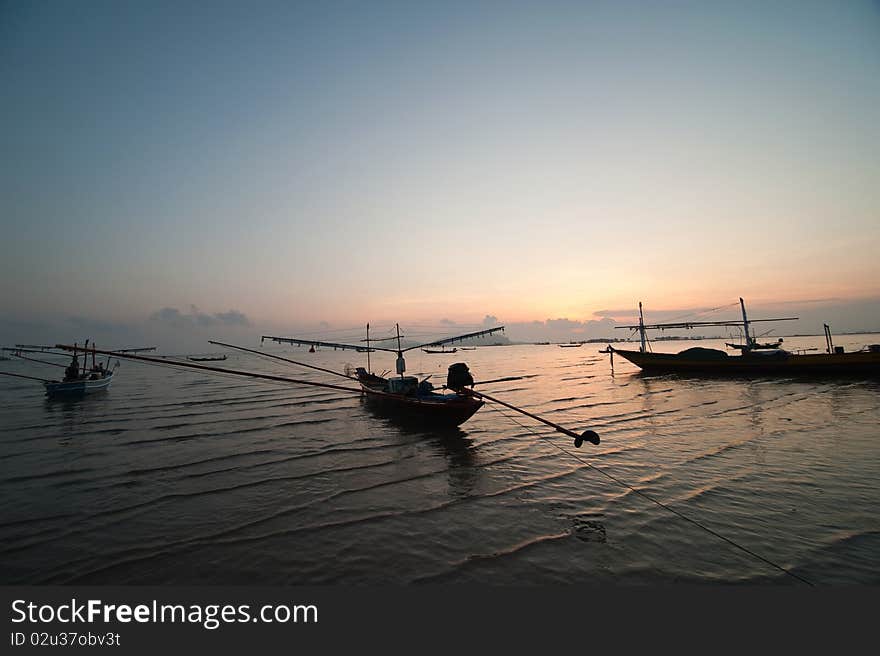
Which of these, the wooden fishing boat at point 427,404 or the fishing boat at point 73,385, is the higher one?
the fishing boat at point 73,385

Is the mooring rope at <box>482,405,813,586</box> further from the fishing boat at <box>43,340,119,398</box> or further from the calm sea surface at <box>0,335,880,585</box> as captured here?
the fishing boat at <box>43,340,119,398</box>

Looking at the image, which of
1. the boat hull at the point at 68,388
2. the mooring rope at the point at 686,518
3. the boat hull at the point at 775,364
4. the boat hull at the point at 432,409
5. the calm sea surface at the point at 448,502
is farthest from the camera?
the boat hull at the point at 775,364

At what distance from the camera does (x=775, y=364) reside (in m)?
40.0

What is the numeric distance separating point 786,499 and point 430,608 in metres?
10.2

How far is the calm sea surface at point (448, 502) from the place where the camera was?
681cm

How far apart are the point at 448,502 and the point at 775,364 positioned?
48663mm

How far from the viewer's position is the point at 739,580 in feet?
20.0

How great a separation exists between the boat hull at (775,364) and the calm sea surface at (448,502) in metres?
22.2

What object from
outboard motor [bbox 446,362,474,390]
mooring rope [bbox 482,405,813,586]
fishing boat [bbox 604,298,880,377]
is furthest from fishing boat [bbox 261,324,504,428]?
fishing boat [bbox 604,298,880,377]

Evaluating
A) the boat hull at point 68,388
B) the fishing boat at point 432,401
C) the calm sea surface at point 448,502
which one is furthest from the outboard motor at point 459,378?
the boat hull at point 68,388

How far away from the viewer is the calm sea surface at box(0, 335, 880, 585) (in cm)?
681

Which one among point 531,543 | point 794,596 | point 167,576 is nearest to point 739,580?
point 794,596

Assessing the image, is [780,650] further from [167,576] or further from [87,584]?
[87,584]

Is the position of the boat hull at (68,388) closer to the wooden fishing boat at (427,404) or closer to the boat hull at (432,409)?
the wooden fishing boat at (427,404)
